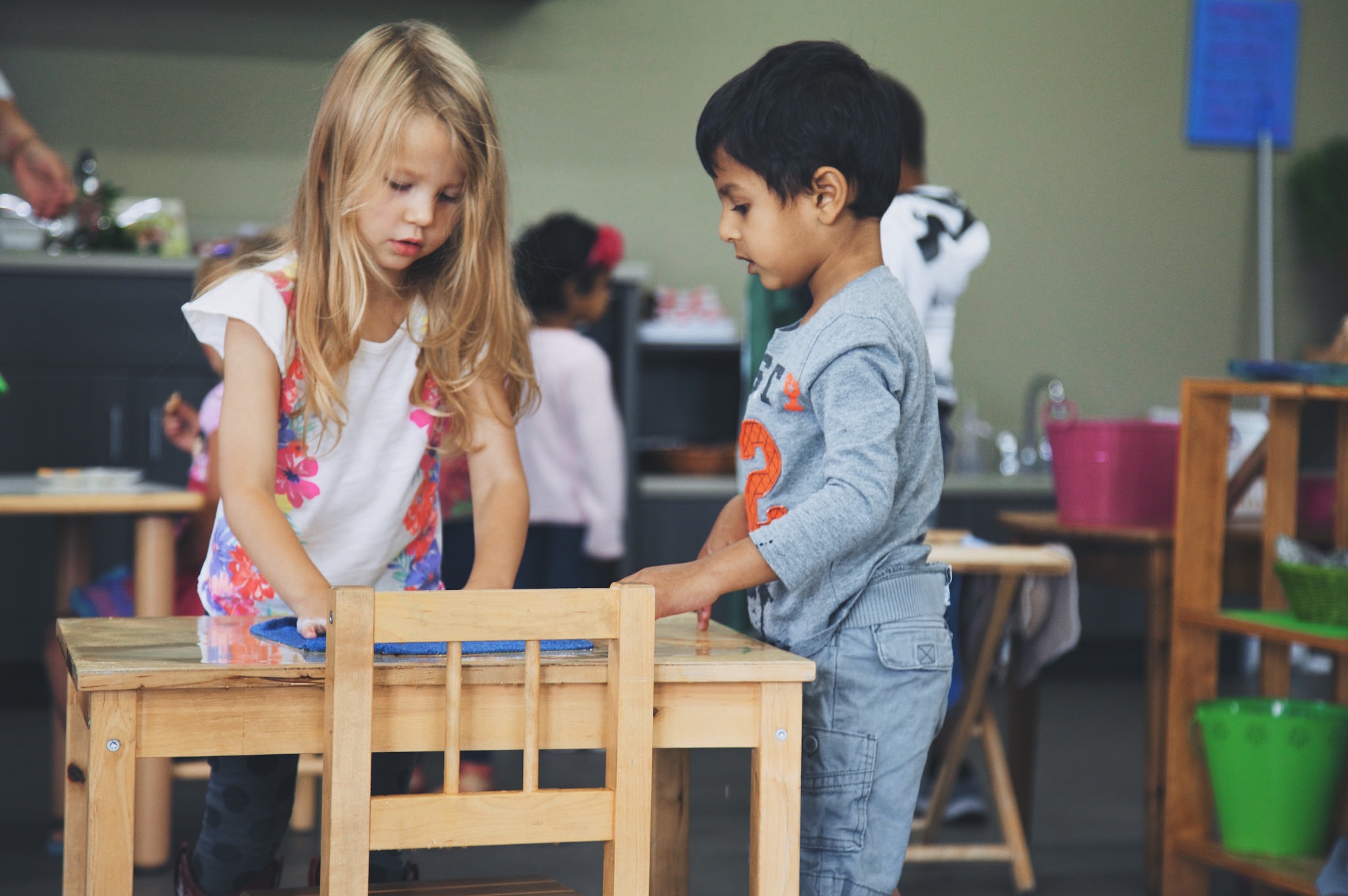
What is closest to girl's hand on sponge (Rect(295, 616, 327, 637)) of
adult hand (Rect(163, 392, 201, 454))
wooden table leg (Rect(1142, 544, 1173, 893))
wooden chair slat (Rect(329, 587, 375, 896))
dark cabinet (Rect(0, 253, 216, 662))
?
wooden chair slat (Rect(329, 587, 375, 896))

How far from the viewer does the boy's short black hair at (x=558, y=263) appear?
10.1ft

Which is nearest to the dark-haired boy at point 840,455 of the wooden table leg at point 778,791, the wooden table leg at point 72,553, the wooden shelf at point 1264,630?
the wooden table leg at point 778,791

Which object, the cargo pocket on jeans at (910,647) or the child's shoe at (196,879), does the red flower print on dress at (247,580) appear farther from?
the cargo pocket on jeans at (910,647)

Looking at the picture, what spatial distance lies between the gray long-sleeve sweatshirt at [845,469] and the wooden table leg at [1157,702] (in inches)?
47.5

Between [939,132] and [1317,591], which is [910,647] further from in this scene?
[939,132]

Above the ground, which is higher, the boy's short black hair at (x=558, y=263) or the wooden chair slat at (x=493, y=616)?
the boy's short black hair at (x=558, y=263)

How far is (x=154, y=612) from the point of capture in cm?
222

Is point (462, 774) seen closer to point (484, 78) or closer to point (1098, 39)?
point (484, 78)

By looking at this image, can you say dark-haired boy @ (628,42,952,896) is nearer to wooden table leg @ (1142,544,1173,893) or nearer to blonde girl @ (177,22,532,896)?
blonde girl @ (177,22,532,896)

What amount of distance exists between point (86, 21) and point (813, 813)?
3605mm

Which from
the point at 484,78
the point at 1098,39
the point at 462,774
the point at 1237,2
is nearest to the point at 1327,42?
the point at 1237,2

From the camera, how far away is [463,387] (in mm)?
1467

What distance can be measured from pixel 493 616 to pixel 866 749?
1.26 feet

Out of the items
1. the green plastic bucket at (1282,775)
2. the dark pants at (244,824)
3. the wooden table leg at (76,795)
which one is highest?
the wooden table leg at (76,795)
